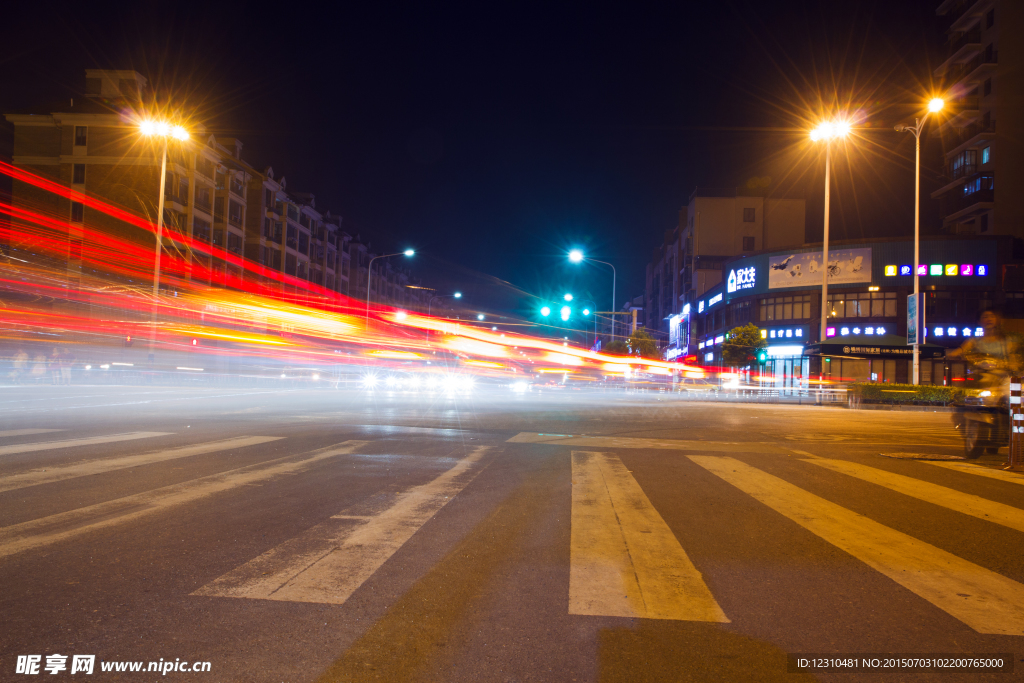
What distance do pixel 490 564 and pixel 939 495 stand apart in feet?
18.8

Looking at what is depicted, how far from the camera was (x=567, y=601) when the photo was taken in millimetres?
3754

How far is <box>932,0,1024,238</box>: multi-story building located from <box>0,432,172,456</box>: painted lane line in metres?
65.1

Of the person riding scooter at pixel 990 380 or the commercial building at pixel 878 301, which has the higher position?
the commercial building at pixel 878 301

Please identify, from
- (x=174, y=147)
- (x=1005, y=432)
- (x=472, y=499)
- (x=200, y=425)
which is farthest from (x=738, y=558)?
(x=174, y=147)

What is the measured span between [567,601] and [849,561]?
7.64 ft

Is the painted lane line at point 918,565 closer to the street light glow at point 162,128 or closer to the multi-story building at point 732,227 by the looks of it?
the street light glow at point 162,128

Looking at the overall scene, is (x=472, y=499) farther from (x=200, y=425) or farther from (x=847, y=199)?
(x=847, y=199)

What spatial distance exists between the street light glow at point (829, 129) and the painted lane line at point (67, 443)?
2848 centimetres

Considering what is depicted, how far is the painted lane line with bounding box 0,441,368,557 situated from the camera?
4.71m

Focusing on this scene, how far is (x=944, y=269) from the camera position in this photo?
49750 mm

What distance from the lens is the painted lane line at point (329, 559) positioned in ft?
12.5

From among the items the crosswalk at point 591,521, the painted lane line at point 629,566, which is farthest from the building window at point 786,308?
the painted lane line at point 629,566

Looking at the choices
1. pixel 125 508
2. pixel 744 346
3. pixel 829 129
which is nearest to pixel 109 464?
pixel 125 508

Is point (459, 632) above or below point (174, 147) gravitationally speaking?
below
